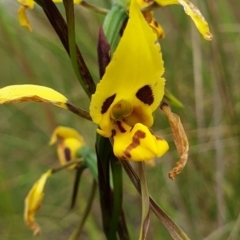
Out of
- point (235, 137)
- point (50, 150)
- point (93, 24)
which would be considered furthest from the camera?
point (50, 150)

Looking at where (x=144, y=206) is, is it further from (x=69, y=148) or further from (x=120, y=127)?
(x=69, y=148)

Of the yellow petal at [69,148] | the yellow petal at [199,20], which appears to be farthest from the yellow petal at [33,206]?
the yellow petal at [199,20]

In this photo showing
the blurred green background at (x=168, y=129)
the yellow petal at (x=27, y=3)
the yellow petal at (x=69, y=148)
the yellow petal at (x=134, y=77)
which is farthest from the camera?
the blurred green background at (x=168, y=129)

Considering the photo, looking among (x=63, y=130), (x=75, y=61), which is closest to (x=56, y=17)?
(x=75, y=61)

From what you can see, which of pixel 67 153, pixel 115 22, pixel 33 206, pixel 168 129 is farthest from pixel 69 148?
pixel 168 129

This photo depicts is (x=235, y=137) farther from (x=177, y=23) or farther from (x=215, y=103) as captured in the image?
(x=177, y=23)

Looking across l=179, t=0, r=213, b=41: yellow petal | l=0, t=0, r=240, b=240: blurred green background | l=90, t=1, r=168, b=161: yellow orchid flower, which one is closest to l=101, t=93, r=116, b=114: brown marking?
l=90, t=1, r=168, b=161: yellow orchid flower

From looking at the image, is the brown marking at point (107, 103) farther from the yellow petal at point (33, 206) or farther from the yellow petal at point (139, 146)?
the yellow petal at point (33, 206)
